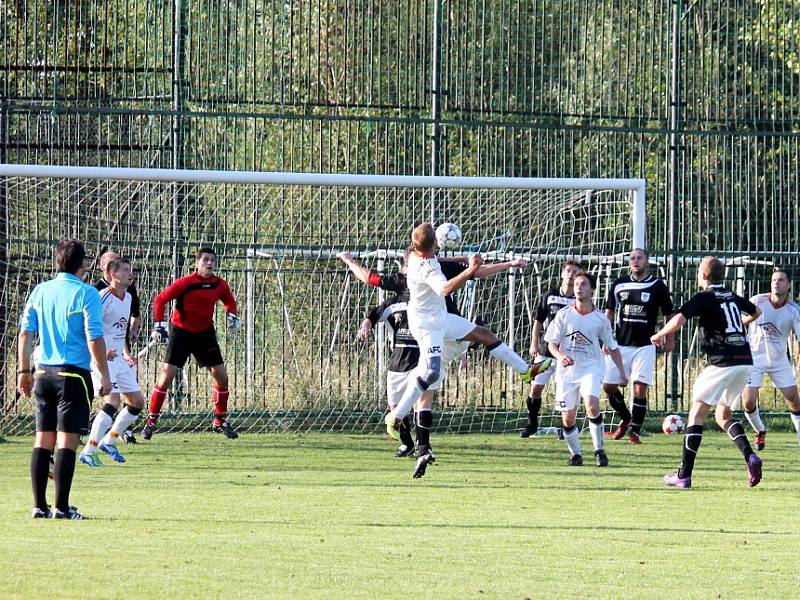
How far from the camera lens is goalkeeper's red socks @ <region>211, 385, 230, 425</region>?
15.0m

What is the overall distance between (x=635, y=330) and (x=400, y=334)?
3.32 m

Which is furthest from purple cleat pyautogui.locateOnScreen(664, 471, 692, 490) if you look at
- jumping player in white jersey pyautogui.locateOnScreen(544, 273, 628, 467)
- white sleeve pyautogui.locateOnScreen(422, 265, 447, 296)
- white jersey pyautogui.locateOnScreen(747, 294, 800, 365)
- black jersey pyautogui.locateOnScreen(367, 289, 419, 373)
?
white jersey pyautogui.locateOnScreen(747, 294, 800, 365)

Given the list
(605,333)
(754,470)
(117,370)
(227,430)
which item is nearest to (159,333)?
(117,370)

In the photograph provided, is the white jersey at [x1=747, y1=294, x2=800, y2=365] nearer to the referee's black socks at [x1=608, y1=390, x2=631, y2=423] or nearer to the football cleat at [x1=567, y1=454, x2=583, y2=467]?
the referee's black socks at [x1=608, y1=390, x2=631, y2=423]

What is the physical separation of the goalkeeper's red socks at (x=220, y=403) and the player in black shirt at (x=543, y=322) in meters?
3.57

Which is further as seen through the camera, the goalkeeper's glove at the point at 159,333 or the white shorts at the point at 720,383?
the goalkeeper's glove at the point at 159,333

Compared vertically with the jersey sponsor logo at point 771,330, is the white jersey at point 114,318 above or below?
above

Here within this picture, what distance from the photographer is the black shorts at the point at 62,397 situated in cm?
888

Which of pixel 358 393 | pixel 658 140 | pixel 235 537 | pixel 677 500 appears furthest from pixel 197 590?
pixel 658 140

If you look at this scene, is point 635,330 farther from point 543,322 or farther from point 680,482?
point 680,482

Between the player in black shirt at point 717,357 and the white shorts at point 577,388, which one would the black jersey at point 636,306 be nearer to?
the white shorts at point 577,388

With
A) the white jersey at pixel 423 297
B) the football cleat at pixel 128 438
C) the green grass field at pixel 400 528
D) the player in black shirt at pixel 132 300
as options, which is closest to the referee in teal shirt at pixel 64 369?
the green grass field at pixel 400 528

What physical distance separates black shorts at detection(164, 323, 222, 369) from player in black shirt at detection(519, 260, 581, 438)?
144 inches

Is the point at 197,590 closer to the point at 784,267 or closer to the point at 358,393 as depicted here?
the point at 358,393
